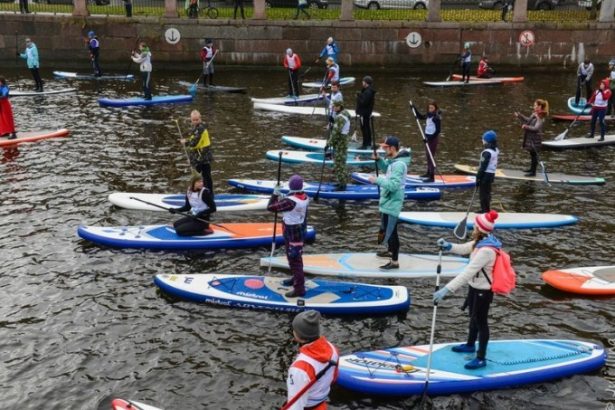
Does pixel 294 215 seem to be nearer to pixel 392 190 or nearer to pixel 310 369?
pixel 392 190

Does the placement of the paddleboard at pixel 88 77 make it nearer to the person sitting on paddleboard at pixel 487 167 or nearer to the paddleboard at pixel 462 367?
the person sitting on paddleboard at pixel 487 167

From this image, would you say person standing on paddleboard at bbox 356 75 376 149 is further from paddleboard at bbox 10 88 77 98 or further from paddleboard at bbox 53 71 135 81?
paddleboard at bbox 53 71 135 81

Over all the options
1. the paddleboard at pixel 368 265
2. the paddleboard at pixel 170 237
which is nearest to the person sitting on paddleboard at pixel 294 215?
the paddleboard at pixel 368 265

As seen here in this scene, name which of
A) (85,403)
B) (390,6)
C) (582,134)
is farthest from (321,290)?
(390,6)

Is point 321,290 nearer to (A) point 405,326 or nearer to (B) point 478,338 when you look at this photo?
(A) point 405,326

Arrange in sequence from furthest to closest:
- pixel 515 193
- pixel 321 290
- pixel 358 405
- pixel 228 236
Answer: pixel 515 193 < pixel 228 236 < pixel 321 290 < pixel 358 405

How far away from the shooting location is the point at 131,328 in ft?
35.8

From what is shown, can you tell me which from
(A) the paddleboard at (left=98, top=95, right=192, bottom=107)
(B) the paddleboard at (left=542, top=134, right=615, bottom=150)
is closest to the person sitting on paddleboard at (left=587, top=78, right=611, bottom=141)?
(B) the paddleboard at (left=542, top=134, right=615, bottom=150)

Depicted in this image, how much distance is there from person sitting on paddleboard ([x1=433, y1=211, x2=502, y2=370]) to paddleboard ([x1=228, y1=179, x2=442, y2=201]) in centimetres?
Result: 756

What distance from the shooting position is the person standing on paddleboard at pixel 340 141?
1680cm

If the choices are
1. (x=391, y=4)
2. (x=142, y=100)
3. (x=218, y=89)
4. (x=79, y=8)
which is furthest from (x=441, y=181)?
(x=391, y=4)

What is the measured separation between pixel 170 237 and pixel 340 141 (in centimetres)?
551

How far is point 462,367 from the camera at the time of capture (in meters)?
9.32

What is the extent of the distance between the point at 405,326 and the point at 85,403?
207 inches
